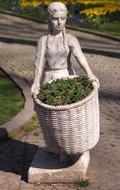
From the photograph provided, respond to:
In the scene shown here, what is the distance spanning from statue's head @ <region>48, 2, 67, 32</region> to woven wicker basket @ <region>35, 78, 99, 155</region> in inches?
31.2

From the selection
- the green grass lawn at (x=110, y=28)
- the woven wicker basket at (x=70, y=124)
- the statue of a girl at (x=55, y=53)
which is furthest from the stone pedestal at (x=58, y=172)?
the green grass lawn at (x=110, y=28)

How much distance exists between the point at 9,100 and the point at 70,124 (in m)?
3.44

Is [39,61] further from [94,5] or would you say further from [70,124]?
[94,5]

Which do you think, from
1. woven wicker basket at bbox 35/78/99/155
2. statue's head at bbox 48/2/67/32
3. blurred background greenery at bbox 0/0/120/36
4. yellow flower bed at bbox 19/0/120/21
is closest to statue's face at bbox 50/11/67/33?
statue's head at bbox 48/2/67/32

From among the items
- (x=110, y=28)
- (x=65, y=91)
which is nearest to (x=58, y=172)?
(x=65, y=91)

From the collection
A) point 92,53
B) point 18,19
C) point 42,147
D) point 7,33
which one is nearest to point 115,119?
point 42,147

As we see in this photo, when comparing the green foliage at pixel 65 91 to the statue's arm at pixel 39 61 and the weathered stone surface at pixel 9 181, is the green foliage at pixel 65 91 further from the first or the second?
the weathered stone surface at pixel 9 181

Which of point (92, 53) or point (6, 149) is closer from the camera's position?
point (6, 149)

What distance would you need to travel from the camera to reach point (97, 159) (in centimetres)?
658

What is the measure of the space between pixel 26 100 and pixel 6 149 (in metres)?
1.81

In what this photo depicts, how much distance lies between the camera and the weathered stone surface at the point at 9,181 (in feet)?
19.1

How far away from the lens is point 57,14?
19.5ft

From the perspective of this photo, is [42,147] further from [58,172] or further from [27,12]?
[27,12]

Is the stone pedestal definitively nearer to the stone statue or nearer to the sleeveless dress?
the stone statue
